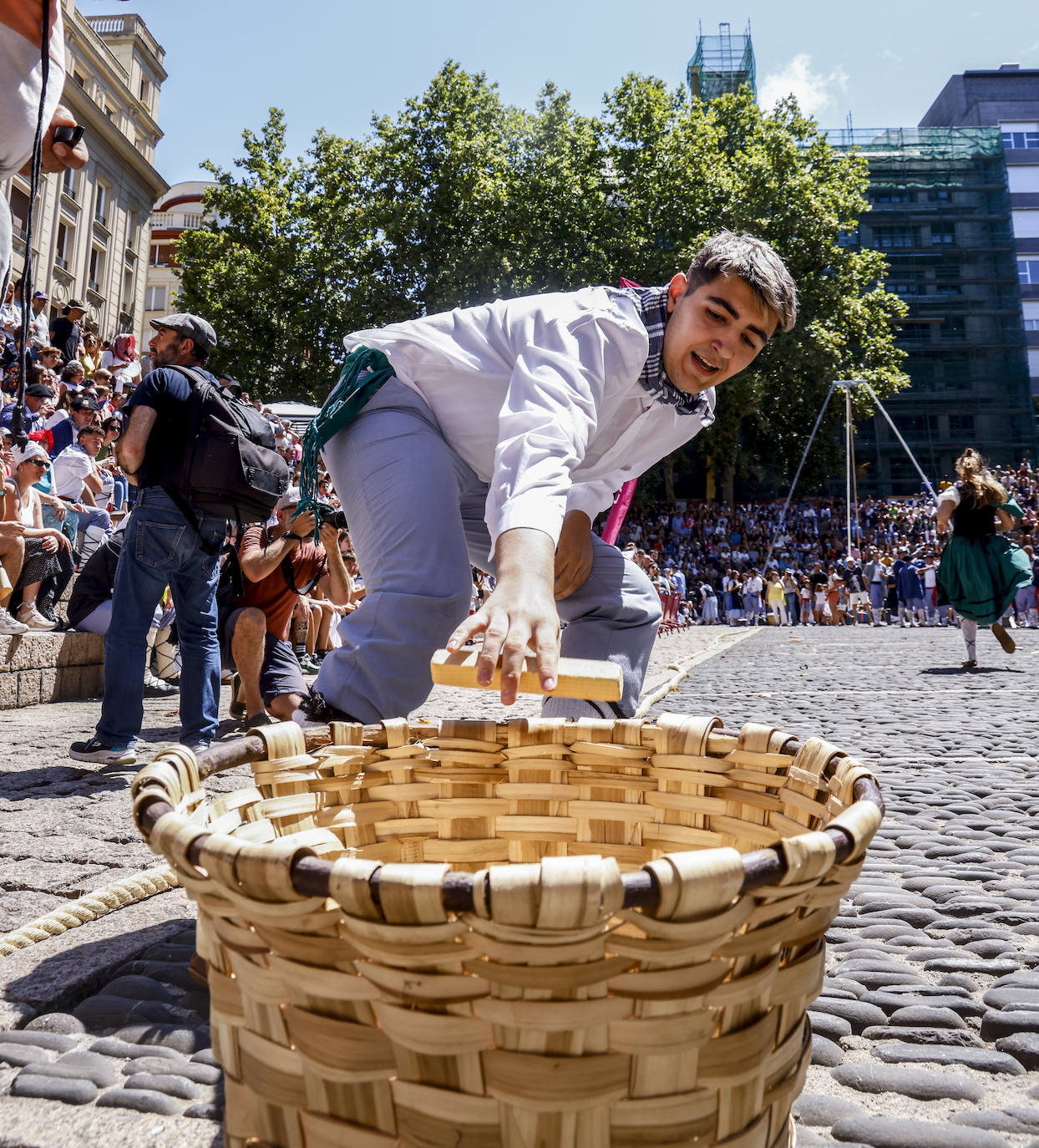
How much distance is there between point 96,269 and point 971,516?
35.9m

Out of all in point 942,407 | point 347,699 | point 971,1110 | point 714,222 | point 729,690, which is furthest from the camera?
point 942,407

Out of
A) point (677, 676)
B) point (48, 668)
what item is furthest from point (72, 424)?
point (677, 676)

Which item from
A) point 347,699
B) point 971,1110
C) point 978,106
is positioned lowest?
point 971,1110

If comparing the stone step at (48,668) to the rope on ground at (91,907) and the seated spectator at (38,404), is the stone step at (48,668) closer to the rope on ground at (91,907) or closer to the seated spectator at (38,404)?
the seated spectator at (38,404)

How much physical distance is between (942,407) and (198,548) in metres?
61.5

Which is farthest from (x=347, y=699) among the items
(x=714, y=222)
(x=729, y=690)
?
(x=714, y=222)

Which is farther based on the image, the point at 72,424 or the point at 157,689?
the point at 72,424

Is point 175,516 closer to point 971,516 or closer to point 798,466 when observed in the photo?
point 971,516

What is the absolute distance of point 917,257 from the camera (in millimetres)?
60500

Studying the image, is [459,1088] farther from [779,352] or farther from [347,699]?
[779,352]

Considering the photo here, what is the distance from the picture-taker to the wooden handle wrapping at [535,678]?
1.22 m

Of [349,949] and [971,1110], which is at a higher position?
[349,949]

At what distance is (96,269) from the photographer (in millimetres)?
37312

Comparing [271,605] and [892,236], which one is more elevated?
[892,236]
